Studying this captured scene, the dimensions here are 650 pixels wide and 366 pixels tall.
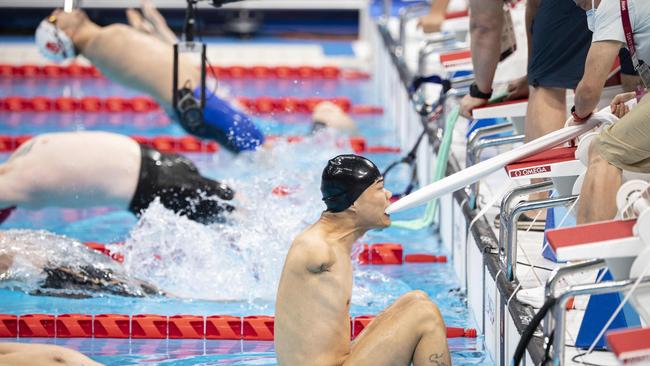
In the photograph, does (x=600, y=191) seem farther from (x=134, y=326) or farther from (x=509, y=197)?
(x=134, y=326)

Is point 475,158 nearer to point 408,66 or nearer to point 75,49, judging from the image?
point 75,49

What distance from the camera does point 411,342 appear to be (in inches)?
134

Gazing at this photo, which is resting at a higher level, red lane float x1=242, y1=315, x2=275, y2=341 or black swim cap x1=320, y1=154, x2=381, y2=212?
black swim cap x1=320, y1=154, x2=381, y2=212

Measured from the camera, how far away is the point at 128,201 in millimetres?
5871

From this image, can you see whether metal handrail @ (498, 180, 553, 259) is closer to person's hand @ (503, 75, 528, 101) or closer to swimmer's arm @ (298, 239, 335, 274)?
swimmer's arm @ (298, 239, 335, 274)

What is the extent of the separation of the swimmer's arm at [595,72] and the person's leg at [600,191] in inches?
11.0

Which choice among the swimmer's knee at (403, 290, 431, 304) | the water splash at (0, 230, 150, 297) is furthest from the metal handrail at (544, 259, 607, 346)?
the water splash at (0, 230, 150, 297)

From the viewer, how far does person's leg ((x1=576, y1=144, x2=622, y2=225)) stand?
3598 mm

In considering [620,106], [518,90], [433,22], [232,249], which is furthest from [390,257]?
[433,22]

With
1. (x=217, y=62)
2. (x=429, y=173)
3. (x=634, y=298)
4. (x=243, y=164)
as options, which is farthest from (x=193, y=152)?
(x=634, y=298)

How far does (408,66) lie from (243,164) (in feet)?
5.74

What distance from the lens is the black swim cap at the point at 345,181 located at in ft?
11.3

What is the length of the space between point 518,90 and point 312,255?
2.33m

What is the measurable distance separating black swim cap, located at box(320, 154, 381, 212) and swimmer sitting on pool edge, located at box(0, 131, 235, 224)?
244 centimetres
